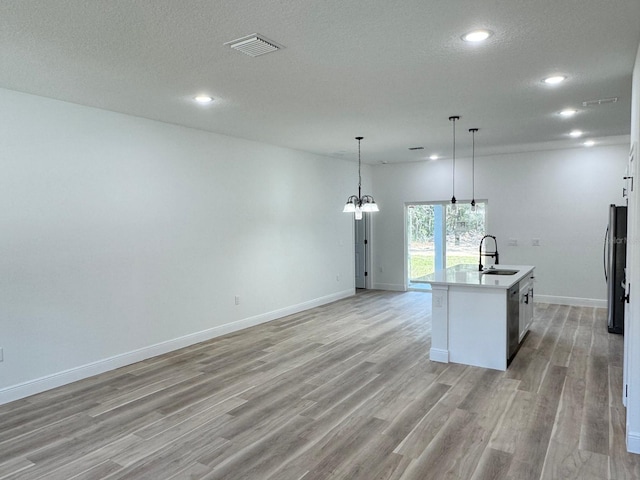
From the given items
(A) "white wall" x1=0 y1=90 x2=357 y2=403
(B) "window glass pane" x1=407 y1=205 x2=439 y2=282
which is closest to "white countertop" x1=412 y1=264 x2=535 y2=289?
(A) "white wall" x1=0 y1=90 x2=357 y2=403

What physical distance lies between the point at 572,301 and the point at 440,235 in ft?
8.55

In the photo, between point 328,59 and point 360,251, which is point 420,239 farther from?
point 328,59

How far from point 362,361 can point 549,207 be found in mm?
4863

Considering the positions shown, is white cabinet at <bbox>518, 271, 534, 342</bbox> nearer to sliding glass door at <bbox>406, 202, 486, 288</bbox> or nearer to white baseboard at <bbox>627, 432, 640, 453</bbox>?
white baseboard at <bbox>627, 432, 640, 453</bbox>

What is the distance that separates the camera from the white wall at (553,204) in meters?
7.10

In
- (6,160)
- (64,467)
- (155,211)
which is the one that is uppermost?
(6,160)

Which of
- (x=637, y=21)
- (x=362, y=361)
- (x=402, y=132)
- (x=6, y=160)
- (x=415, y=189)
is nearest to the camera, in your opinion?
(x=637, y=21)

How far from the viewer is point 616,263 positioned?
18.1ft

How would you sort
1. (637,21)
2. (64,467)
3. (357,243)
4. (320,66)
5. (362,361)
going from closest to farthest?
(637,21)
(64,467)
(320,66)
(362,361)
(357,243)

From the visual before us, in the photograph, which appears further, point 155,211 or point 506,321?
point 155,211

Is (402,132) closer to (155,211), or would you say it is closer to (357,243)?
(155,211)

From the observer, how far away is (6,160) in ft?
12.1

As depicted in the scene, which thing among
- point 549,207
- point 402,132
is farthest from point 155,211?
point 549,207

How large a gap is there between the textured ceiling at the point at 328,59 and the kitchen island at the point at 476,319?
1845 millimetres
